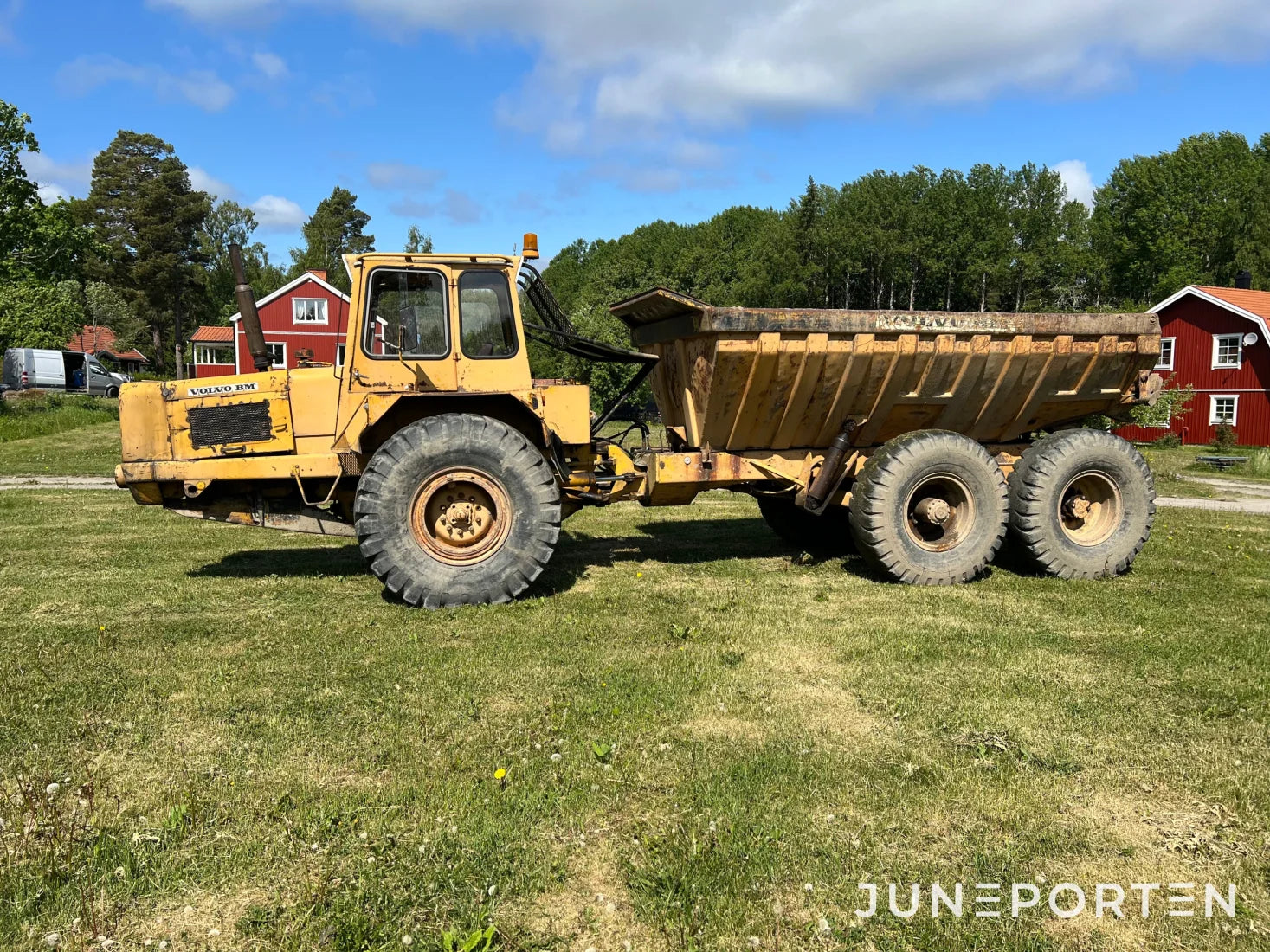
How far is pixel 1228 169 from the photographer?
60.4 m

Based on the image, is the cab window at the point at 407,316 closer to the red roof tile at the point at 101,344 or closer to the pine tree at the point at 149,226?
the pine tree at the point at 149,226

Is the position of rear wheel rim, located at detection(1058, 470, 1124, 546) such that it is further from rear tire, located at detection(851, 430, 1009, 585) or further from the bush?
the bush

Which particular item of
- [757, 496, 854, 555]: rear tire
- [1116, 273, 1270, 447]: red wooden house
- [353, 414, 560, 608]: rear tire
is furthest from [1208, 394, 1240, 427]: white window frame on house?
[353, 414, 560, 608]: rear tire

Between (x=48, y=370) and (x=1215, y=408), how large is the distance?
4447 centimetres

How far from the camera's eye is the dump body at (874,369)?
24.3ft

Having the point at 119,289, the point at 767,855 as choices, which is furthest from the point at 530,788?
the point at 119,289

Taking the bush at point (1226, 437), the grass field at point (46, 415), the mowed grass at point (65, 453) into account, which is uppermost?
the grass field at point (46, 415)

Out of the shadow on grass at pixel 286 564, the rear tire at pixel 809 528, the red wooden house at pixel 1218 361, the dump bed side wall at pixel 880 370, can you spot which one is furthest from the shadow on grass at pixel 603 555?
the red wooden house at pixel 1218 361

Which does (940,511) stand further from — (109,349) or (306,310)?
(109,349)

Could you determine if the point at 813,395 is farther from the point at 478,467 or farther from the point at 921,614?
the point at 478,467

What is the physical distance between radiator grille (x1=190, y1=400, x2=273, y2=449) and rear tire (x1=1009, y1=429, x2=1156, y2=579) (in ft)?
21.0

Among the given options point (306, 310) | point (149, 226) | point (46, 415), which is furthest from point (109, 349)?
point (46, 415)

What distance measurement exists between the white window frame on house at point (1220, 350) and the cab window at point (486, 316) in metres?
30.9

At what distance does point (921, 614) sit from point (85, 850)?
5372 mm
